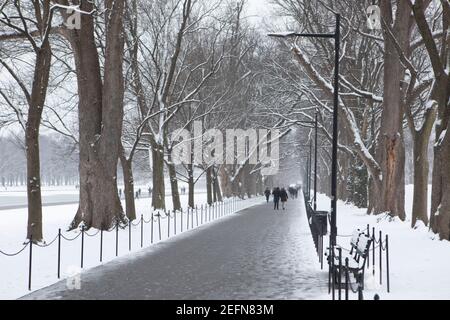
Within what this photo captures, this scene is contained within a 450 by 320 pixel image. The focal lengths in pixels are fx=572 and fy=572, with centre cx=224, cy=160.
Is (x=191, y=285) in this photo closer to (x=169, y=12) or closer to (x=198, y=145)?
(x=169, y=12)

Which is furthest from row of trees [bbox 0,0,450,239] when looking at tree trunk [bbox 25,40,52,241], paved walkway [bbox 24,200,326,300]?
paved walkway [bbox 24,200,326,300]

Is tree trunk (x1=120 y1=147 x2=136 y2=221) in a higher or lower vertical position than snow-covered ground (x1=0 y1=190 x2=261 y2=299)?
higher

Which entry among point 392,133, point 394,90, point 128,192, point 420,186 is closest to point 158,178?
point 128,192

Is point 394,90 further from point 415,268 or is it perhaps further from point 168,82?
point 415,268

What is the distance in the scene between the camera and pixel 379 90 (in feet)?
125

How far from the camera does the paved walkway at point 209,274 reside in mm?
10000

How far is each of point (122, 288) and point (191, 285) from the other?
4.23 ft

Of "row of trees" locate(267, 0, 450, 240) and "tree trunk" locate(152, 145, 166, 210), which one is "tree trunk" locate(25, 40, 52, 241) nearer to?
"row of trees" locate(267, 0, 450, 240)

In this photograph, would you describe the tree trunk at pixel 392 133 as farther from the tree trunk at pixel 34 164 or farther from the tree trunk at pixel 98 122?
the tree trunk at pixel 34 164

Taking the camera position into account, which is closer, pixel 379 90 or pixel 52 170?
pixel 379 90

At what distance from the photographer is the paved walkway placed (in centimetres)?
1000

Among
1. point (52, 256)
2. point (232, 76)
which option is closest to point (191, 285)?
point (52, 256)

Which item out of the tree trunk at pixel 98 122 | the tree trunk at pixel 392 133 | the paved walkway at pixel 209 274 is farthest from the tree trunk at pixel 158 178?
the paved walkway at pixel 209 274

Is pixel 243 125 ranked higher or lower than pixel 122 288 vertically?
higher
